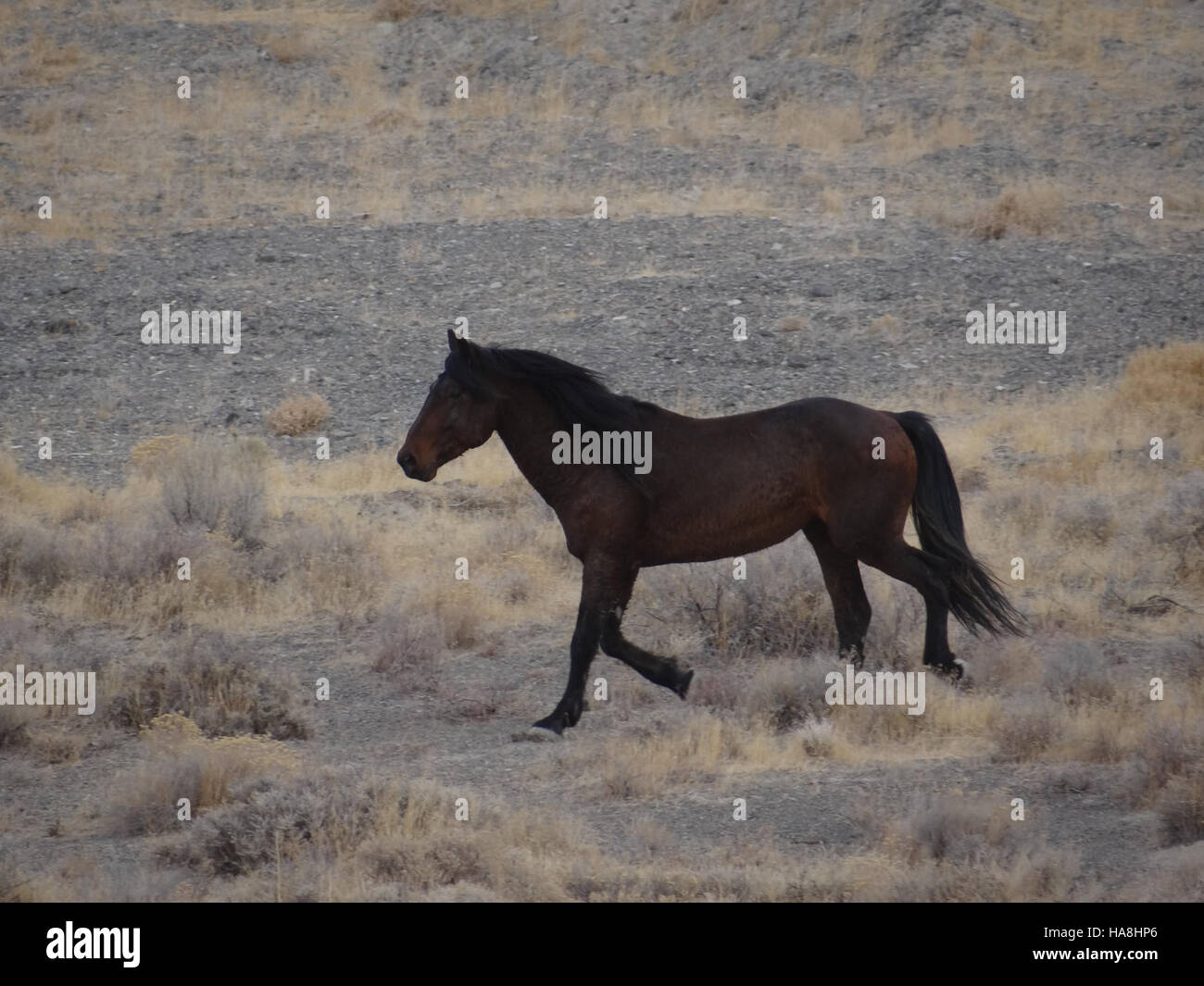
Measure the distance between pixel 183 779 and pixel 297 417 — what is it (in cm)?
1027

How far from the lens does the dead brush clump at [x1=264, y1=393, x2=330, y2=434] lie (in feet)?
58.1

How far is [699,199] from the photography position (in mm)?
24984

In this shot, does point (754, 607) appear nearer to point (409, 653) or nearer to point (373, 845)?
point (409, 653)

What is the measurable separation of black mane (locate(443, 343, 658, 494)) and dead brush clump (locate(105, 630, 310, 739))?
83.9 inches

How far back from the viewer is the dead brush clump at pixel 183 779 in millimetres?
7680

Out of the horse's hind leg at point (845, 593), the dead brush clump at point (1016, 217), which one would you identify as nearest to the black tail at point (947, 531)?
the horse's hind leg at point (845, 593)

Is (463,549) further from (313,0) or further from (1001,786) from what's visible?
(313,0)

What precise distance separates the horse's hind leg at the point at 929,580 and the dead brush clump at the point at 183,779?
3.49 metres

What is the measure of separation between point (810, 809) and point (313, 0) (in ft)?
101

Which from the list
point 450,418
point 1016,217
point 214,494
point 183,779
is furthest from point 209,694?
point 1016,217

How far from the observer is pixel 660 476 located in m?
9.16

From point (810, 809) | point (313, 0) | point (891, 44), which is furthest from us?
point (313, 0)

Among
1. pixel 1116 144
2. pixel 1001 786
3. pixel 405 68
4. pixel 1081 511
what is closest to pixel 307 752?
pixel 1001 786

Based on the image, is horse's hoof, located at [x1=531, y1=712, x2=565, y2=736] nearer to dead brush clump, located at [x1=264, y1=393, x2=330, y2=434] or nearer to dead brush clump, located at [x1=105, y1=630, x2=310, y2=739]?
dead brush clump, located at [x1=105, y1=630, x2=310, y2=739]
